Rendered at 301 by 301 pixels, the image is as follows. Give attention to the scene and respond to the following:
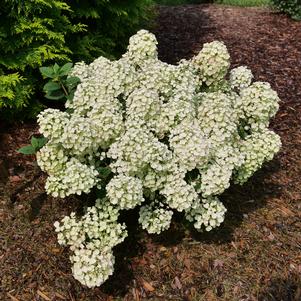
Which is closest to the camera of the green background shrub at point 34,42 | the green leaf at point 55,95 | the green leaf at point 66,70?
the green leaf at point 66,70

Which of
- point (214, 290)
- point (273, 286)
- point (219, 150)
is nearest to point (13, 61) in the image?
point (219, 150)

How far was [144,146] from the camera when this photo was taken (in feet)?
10.8

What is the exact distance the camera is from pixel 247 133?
422cm

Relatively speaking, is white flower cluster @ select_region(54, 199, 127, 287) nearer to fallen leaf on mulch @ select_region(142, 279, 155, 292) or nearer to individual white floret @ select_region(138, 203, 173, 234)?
individual white floret @ select_region(138, 203, 173, 234)

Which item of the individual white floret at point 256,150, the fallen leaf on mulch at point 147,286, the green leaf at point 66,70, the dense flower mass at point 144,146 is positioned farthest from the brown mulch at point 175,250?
the green leaf at point 66,70

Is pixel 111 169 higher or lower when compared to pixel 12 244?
higher

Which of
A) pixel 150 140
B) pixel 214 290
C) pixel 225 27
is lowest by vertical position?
pixel 225 27

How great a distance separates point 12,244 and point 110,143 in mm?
1275

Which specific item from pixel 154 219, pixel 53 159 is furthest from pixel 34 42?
pixel 154 219

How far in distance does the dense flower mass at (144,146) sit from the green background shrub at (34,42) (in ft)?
3.02

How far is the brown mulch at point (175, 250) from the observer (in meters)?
3.65

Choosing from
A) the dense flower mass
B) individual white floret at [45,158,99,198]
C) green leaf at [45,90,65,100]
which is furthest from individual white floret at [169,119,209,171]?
green leaf at [45,90,65,100]

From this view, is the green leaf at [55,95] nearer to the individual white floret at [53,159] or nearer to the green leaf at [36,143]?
the green leaf at [36,143]

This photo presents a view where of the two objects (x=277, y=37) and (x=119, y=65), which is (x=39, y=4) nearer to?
(x=119, y=65)
